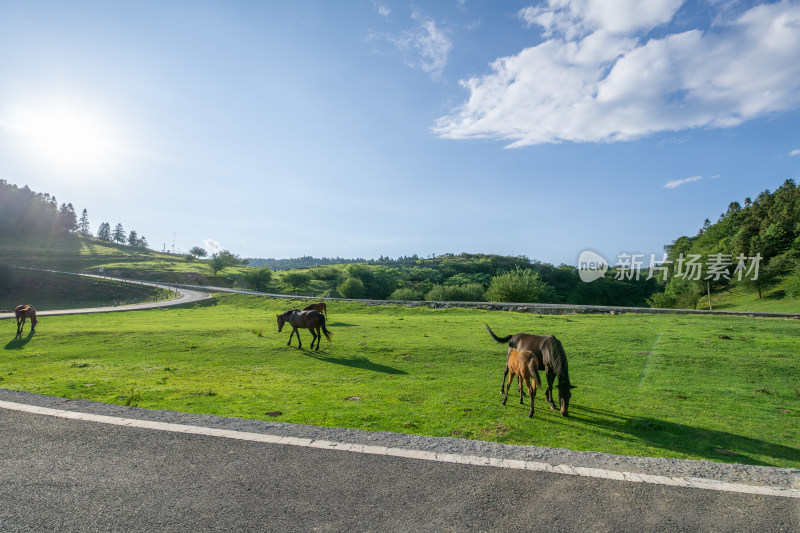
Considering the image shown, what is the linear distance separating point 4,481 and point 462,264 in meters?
177

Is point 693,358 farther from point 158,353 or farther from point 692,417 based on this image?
point 158,353

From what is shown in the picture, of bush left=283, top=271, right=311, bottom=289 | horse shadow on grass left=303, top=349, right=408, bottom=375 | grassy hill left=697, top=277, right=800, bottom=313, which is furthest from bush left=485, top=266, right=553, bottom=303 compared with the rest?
bush left=283, top=271, right=311, bottom=289

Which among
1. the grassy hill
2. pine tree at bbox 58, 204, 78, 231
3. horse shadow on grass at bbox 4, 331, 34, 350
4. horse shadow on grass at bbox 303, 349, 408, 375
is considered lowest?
horse shadow on grass at bbox 4, 331, 34, 350

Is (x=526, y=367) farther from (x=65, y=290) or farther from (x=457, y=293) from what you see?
(x=65, y=290)

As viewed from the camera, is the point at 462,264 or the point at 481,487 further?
the point at 462,264

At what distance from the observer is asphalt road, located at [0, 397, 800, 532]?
4.71 m

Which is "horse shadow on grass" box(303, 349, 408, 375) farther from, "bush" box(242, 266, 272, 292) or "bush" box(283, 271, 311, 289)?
"bush" box(283, 271, 311, 289)

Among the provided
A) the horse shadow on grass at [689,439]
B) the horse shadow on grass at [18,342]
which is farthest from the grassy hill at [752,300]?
the horse shadow on grass at [18,342]

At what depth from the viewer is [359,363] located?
673 inches

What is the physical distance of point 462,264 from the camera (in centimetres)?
17912

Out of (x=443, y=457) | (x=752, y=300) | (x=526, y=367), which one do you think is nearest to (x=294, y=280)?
(x=526, y=367)

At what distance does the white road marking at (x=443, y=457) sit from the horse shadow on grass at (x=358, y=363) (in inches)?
344

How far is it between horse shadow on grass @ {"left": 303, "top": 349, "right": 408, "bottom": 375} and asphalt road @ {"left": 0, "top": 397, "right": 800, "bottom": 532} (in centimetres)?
936

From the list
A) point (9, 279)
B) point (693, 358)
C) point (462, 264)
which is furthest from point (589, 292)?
point (9, 279)
